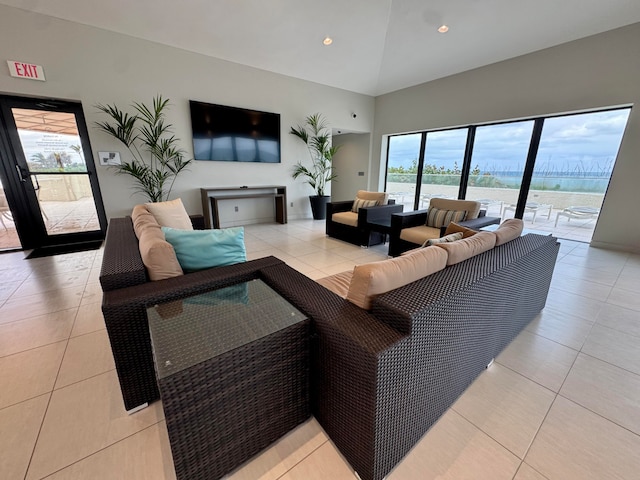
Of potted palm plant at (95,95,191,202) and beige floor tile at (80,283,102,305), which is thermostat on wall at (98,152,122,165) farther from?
beige floor tile at (80,283,102,305)

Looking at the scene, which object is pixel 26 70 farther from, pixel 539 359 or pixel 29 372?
pixel 539 359

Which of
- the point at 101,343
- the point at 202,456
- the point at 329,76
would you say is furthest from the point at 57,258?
the point at 329,76

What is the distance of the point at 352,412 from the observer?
39.2 inches

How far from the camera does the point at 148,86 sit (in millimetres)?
3990

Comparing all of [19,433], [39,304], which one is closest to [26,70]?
[39,304]

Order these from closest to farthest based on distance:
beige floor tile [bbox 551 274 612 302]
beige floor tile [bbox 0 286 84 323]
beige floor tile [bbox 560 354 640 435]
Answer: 1. beige floor tile [bbox 560 354 640 435]
2. beige floor tile [bbox 0 286 84 323]
3. beige floor tile [bbox 551 274 612 302]

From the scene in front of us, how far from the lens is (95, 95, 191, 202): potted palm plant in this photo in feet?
12.6

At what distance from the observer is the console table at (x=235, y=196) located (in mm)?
4598

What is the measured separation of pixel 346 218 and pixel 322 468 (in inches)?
130

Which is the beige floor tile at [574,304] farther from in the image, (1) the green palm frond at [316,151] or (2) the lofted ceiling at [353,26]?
(1) the green palm frond at [316,151]

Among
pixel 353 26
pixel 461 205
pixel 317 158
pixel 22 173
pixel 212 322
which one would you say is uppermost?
pixel 353 26

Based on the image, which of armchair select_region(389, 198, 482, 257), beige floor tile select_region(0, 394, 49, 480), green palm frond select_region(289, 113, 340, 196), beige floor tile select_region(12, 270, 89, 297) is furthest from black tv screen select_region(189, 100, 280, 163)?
beige floor tile select_region(0, 394, 49, 480)

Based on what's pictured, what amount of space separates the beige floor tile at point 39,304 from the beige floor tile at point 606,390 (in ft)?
12.0

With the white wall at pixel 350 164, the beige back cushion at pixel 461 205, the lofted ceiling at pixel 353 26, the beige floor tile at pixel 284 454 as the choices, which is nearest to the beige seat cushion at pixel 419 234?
the beige back cushion at pixel 461 205
